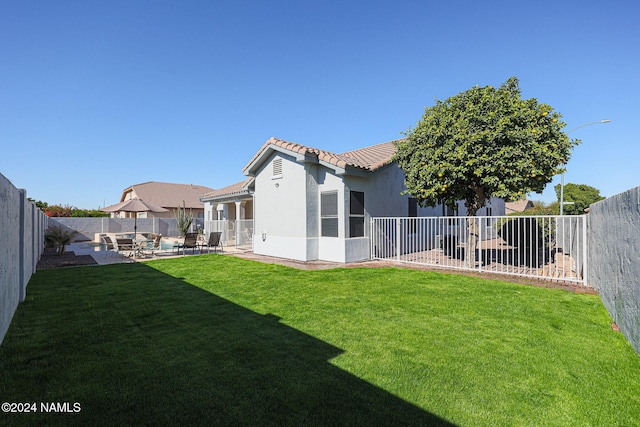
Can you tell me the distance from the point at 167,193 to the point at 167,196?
109 centimetres

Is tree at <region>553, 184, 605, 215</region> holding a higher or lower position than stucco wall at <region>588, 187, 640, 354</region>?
higher

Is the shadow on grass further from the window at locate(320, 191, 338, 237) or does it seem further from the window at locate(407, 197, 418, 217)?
the window at locate(407, 197, 418, 217)

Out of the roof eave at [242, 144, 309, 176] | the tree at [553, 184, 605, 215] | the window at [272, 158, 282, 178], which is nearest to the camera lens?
the roof eave at [242, 144, 309, 176]

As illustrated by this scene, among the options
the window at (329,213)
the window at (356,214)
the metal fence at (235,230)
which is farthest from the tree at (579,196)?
the metal fence at (235,230)

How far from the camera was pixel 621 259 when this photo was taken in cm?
499

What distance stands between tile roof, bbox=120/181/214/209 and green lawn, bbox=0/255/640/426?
35.6 meters

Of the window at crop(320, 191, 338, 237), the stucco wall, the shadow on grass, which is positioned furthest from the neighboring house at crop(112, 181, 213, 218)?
the stucco wall

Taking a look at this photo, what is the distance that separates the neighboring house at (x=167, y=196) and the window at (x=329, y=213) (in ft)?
98.9

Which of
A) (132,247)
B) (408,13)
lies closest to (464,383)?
(408,13)

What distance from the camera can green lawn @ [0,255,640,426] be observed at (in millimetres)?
2928

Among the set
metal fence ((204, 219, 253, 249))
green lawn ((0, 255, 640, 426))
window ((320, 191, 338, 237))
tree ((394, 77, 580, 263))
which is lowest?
green lawn ((0, 255, 640, 426))

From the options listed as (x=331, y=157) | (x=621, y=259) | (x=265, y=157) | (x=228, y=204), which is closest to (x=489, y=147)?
(x=621, y=259)

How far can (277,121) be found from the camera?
21953 mm

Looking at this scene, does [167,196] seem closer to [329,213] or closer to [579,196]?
[329,213]
